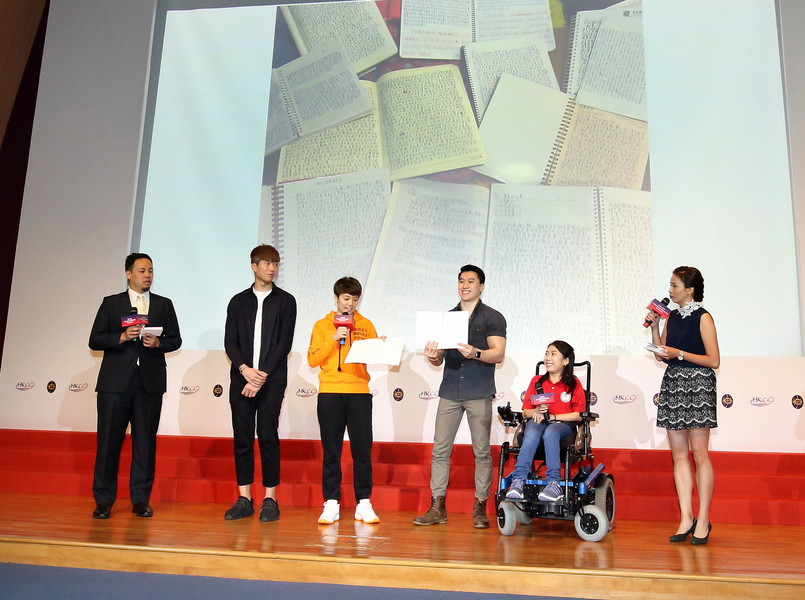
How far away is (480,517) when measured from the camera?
3.86 m

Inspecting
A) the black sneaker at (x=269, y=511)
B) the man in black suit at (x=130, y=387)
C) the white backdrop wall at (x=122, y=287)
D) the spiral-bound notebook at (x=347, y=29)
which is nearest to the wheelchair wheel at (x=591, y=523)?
the white backdrop wall at (x=122, y=287)

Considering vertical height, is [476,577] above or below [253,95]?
below

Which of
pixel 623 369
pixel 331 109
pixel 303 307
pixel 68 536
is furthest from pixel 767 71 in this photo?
pixel 68 536

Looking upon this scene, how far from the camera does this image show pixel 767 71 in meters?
5.04

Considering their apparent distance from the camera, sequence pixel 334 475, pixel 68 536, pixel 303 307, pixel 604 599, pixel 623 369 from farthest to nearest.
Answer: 1. pixel 303 307
2. pixel 623 369
3. pixel 334 475
4. pixel 68 536
5. pixel 604 599

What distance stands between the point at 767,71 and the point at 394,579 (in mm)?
4294

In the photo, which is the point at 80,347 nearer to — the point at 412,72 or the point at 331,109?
the point at 331,109

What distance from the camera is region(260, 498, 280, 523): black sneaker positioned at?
3.84 metres

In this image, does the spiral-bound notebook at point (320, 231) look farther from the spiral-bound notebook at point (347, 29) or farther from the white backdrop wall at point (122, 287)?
the spiral-bound notebook at point (347, 29)

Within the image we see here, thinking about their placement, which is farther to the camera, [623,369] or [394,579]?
[623,369]

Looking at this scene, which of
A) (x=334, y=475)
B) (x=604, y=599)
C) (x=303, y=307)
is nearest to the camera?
(x=604, y=599)

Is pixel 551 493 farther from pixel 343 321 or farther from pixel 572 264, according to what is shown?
pixel 572 264

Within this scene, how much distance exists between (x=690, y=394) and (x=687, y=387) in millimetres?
35

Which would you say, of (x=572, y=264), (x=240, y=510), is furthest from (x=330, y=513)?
(x=572, y=264)
